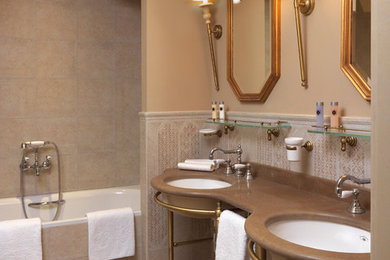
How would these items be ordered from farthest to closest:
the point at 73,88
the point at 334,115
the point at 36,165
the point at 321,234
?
the point at 73,88 → the point at 36,165 → the point at 334,115 → the point at 321,234

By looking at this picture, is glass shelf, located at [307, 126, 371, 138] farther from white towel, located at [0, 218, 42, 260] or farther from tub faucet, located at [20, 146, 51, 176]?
tub faucet, located at [20, 146, 51, 176]

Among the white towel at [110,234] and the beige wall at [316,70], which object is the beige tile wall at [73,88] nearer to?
the white towel at [110,234]

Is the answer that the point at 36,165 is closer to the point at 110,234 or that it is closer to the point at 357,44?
the point at 110,234

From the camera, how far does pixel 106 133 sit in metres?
3.66

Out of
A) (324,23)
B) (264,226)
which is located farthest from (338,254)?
(324,23)

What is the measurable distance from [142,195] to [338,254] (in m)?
1.84

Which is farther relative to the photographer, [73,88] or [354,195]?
[73,88]

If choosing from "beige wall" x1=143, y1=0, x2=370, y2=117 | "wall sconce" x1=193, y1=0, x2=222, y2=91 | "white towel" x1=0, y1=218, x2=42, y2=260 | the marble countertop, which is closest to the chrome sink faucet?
the marble countertop

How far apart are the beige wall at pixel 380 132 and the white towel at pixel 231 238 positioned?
1.18 m

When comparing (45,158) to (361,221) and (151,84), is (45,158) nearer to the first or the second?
(151,84)

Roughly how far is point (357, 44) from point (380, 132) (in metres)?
1.38

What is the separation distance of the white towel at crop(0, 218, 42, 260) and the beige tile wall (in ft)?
3.35

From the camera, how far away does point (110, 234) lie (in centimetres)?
269

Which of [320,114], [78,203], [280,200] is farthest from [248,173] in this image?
[78,203]
